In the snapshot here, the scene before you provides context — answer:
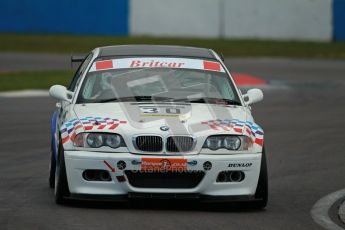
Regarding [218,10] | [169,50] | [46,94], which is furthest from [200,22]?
[169,50]

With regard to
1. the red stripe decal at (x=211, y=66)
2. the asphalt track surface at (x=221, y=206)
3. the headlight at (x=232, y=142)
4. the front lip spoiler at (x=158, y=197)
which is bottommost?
the asphalt track surface at (x=221, y=206)

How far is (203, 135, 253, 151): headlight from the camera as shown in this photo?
30.7 feet

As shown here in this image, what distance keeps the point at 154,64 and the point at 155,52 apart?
0.33 meters

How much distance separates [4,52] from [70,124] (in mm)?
23695

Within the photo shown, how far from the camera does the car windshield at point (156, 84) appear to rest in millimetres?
10305

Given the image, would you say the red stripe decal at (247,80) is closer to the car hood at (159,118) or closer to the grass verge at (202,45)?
the grass verge at (202,45)

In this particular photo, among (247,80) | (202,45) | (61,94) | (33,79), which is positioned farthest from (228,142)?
(202,45)

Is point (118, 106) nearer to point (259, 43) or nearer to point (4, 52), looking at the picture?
point (4, 52)

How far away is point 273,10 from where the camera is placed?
36219 millimetres

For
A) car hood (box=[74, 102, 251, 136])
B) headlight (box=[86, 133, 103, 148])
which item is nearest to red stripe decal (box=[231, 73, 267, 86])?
car hood (box=[74, 102, 251, 136])

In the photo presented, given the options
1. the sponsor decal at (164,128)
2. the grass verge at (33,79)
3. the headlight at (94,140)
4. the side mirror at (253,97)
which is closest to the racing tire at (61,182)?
the headlight at (94,140)

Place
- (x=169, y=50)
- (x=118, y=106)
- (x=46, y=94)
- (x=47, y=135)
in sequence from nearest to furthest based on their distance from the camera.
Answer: (x=118, y=106) → (x=169, y=50) → (x=47, y=135) → (x=46, y=94)

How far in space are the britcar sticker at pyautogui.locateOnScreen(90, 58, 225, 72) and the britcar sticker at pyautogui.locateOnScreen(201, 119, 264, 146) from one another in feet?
4.09

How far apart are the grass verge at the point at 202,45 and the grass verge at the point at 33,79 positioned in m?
5.89
